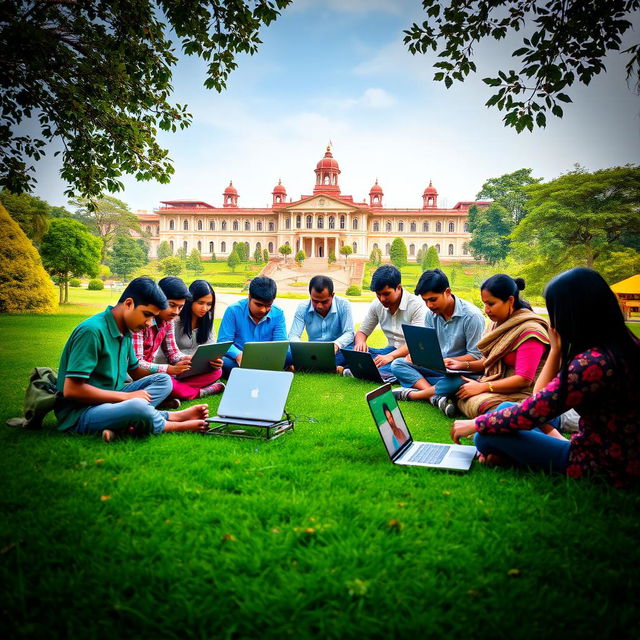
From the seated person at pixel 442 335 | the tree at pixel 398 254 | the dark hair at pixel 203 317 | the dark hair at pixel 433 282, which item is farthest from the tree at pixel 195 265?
the dark hair at pixel 433 282

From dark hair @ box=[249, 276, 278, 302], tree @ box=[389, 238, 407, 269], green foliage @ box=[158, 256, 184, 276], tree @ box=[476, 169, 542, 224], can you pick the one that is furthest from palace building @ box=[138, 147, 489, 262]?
dark hair @ box=[249, 276, 278, 302]

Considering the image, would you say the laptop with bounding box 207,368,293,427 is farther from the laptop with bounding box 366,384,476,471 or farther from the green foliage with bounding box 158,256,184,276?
the green foliage with bounding box 158,256,184,276

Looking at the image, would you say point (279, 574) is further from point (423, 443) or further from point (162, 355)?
point (162, 355)

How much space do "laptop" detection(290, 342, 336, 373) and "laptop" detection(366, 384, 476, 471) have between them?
9.95 ft

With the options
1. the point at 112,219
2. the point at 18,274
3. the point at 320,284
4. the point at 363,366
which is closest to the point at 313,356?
the point at 363,366

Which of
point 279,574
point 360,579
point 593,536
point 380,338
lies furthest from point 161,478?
point 380,338

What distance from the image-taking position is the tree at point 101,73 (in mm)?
5742

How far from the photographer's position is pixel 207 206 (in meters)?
61.5

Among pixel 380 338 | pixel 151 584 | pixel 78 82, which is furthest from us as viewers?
pixel 380 338

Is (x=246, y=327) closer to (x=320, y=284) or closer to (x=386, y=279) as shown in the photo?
(x=320, y=284)

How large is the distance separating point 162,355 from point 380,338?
7.91 m

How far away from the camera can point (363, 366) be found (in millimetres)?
5855

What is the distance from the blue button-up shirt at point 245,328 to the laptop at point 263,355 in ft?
3.06

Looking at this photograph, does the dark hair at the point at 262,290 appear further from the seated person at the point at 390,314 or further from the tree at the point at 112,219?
the tree at the point at 112,219
